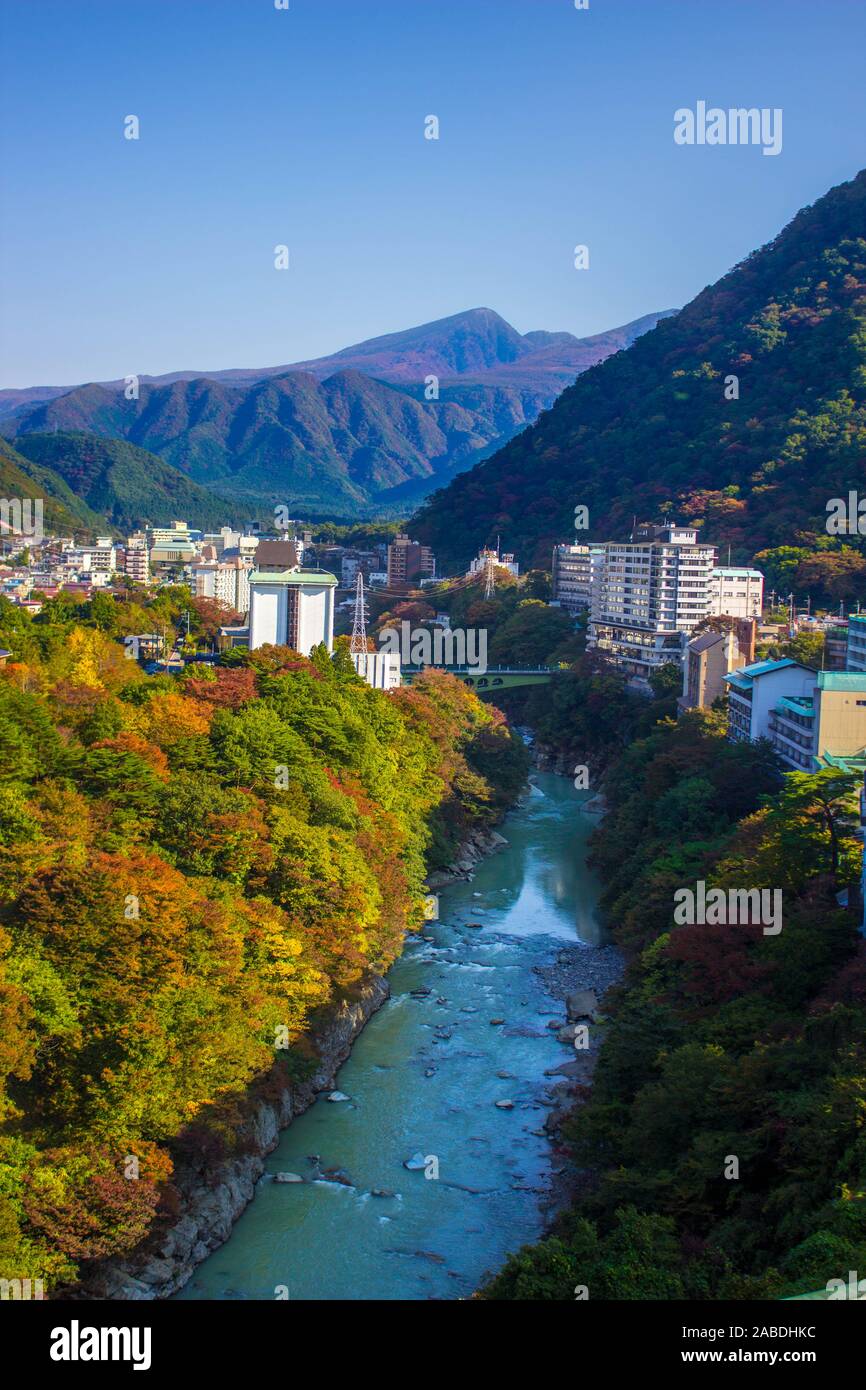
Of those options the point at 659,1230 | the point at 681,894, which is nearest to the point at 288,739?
the point at 681,894

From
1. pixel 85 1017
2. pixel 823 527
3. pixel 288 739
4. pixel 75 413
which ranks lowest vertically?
pixel 85 1017

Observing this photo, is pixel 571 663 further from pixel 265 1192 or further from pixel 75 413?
pixel 75 413

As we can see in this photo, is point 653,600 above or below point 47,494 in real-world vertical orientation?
below

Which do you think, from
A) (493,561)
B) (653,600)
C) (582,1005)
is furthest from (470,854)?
(493,561)
